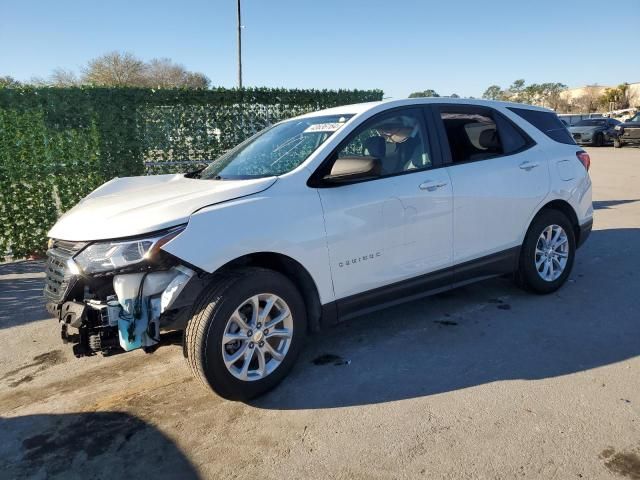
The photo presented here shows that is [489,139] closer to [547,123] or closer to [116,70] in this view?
[547,123]

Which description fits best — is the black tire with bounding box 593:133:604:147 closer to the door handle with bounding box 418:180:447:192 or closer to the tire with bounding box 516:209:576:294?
the tire with bounding box 516:209:576:294

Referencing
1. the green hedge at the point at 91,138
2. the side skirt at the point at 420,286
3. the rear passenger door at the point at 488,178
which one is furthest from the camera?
the green hedge at the point at 91,138

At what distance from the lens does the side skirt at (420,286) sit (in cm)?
345

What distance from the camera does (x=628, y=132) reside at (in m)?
25.2

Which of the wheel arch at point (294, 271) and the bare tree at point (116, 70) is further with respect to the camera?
the bare tree at point (116, 70)

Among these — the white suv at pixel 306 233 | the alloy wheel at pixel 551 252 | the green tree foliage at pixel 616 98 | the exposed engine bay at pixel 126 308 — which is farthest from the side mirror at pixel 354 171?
the green tree foliage at pixel 616 98

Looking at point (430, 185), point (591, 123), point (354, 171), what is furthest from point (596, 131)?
point (354, 171)

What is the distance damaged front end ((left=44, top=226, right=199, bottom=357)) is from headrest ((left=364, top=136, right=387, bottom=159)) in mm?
1635

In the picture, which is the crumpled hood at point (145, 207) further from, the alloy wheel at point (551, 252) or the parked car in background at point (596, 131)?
the parked car in background at point (596, 131)

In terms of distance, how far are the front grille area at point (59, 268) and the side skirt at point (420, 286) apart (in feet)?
5.34

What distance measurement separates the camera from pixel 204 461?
259cm

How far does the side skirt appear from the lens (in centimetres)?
345

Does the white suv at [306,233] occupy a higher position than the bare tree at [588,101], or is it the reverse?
the bare tree at [588,101]

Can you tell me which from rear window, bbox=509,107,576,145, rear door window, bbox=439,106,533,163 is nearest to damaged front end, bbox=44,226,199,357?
rear door window, bbox=439,106,533,163
